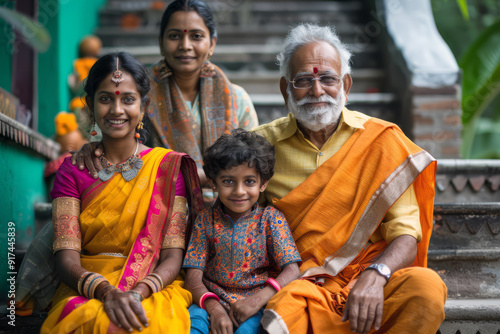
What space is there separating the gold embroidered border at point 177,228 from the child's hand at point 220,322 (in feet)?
1.53

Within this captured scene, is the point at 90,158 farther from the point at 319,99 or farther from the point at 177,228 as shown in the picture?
the point at 319,99

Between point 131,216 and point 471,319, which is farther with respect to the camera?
point 471,319

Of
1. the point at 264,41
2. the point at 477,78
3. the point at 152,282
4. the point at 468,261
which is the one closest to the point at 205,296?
the point at 152,282

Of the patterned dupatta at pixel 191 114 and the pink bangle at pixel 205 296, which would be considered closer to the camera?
the pink bangle at pixel 205 296

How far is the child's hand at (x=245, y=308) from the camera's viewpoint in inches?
101

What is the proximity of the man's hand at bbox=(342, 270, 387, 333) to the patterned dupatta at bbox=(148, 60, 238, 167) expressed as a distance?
1737mm

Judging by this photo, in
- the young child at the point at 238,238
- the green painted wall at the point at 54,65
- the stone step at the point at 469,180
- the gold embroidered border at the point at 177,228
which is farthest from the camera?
the green painted wall at the point at 54,65

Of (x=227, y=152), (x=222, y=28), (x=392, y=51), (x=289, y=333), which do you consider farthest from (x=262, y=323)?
(x=222, y=28)

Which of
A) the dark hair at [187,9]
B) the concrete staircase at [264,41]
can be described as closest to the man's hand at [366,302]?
the dark hair at [187,9]

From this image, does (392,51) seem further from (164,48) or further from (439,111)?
(164,48)

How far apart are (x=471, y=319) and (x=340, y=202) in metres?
1.07

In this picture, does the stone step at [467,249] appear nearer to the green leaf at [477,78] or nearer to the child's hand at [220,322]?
the child's hand at [220,322]

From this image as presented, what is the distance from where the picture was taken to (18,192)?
376 centimetres

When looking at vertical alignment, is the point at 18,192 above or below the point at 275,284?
above
